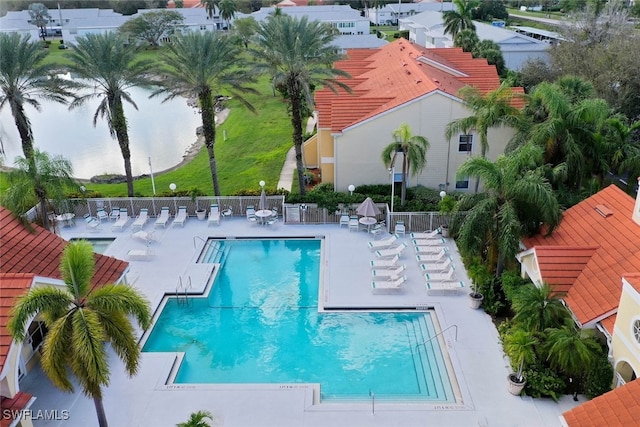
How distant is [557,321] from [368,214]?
11094mm

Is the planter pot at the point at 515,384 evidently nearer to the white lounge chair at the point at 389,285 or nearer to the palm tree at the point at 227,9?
the white lounge chair at the point at 389,285

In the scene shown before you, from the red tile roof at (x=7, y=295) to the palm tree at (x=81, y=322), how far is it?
1.29 m

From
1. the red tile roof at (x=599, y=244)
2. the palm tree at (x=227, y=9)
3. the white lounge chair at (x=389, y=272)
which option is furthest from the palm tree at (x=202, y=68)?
the palm tree at (x=227, y=9)

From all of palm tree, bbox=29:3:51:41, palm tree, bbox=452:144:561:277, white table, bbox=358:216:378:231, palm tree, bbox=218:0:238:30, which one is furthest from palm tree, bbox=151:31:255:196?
palm tree, bbox=29:3:51:41

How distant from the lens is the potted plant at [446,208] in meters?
25.3

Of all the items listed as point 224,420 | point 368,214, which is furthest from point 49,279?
point 368,214

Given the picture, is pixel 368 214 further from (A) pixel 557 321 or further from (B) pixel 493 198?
(A) pixel 557 321

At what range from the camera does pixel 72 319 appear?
12.2m

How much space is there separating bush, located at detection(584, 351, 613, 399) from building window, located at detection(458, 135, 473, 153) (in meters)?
15.5

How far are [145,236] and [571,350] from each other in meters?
18.6

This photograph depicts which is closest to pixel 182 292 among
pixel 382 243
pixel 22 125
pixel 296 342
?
pixel 296 342

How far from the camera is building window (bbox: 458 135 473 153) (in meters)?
28.8

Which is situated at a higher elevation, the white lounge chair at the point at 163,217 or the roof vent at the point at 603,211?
the roof vent at the point at 603,211

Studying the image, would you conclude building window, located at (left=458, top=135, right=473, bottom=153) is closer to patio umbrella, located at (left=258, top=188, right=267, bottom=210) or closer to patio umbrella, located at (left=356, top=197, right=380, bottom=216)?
patio umbrella, located at (left=356, top=197, right=380, bottom=216)
